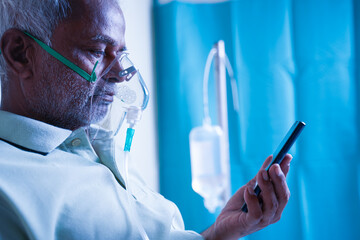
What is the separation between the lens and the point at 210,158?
70.1 inches

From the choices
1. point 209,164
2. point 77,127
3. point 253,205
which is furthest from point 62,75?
point 209,164

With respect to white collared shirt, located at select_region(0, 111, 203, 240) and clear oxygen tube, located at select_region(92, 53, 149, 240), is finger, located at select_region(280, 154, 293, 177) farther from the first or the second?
clear oxygen tube, located at select_region(92, 53, 149, 240)

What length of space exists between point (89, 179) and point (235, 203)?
1.39 ft

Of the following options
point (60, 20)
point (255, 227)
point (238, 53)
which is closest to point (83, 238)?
point (255, 227)

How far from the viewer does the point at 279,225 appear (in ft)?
5.37

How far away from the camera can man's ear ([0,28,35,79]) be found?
0.84m

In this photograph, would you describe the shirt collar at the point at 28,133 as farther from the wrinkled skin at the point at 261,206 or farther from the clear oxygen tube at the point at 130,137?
the wrinkled skin at the point at 261,206

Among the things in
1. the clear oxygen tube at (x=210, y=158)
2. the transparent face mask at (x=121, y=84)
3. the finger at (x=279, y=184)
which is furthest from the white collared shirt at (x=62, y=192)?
the clear oxygen tube at (x=210, y=158)

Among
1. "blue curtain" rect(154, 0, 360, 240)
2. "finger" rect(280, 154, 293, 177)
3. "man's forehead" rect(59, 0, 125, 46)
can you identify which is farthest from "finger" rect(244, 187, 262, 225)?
"blue curtain" rect(154, 0, 360, 240)

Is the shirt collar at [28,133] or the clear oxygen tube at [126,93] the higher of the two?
the clear oxygen tube at [126,93]

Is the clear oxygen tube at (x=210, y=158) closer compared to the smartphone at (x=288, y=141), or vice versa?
the smartphone at (x=288, y=141)

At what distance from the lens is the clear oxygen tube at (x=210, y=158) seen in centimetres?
160

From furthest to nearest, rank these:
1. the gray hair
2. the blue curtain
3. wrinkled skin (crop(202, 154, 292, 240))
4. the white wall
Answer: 1. the white wall
2. the blue curtain
3. the gray hair
4. wrinkled skin (crop(202, 154, 292, 240))

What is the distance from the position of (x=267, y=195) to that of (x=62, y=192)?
47 cm
